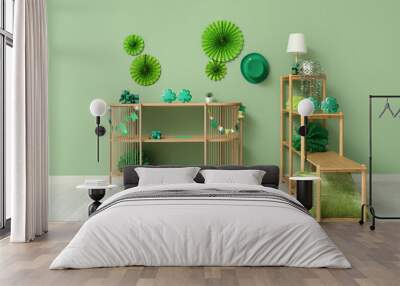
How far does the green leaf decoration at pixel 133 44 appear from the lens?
331 inches

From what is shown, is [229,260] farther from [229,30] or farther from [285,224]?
[229,30]

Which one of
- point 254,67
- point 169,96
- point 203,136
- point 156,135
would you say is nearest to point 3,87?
point 156,135

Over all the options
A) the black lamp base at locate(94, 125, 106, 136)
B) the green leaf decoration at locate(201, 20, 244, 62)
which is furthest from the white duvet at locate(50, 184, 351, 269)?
the green leaf decoration at locate(201, 20, 244, 62)

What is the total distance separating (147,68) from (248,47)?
140 cm

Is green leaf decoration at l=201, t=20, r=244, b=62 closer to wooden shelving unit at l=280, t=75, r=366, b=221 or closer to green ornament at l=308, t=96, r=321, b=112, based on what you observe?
wooden shelving unit at l=280, t=75, r=366, b=221

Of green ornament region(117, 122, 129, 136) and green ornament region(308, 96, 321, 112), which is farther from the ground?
green ornament region(308, 96, 321, 112)

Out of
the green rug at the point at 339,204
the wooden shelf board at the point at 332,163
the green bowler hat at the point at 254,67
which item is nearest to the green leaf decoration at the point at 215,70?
the green bowler hat at the point at 254,67

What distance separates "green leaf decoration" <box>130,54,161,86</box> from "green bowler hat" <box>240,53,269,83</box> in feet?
3.78

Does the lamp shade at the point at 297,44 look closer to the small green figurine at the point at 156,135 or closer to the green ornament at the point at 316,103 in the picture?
the green ornament at the point at 316,103

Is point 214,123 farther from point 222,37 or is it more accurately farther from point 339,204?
point 339,204

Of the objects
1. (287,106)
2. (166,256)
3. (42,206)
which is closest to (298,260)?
(166,256)

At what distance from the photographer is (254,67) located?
328 inches

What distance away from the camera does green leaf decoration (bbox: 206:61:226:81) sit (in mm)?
8398

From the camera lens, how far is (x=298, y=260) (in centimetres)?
472
